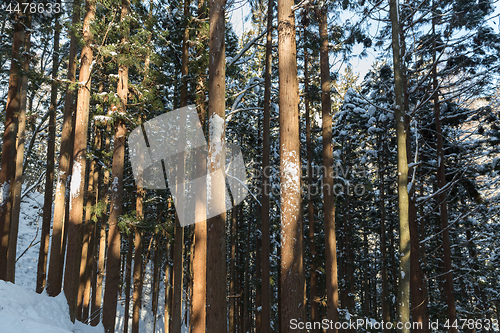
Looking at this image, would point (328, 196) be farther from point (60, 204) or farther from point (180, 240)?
point (60, 204)

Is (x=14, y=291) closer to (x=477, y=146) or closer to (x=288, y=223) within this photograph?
(x=288, y=223)

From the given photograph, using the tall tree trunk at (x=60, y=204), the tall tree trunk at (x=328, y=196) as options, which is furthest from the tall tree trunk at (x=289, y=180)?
the tall tree trunk at (x=60, y=204)

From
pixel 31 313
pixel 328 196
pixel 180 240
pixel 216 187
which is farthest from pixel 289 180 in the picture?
pixel 180 240

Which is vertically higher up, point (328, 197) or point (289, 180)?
point (328, 197)

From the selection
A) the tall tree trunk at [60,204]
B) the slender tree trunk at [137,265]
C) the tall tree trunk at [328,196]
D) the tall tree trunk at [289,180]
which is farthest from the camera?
the slender tree trunk at [137,265]

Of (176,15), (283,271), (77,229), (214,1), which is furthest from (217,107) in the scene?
(176,15)

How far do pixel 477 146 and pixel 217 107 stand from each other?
1329cm

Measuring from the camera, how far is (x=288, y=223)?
210 inches

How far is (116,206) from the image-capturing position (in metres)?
9.62

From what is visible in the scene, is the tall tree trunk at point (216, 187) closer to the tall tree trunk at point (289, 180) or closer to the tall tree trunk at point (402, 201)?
the tall tree trunk at point (289, 180)

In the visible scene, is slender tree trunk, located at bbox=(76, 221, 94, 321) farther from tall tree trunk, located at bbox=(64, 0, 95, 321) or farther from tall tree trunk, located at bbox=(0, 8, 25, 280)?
tall tree trunk, located at bbox=(64, 0, 95, 321)

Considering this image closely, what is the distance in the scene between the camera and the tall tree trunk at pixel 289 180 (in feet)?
16.5

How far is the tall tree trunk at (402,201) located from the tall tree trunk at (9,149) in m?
10.5

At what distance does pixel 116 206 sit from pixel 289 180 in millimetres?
6523
